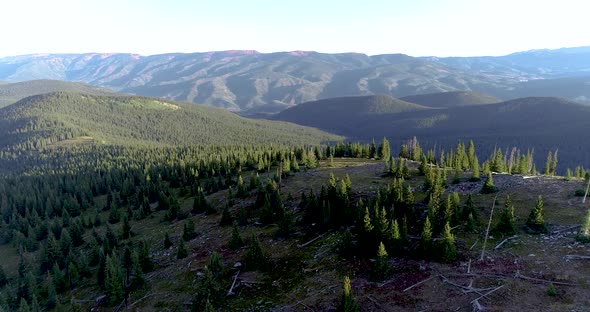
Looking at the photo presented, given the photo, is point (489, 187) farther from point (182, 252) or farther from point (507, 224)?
point (182, 252)

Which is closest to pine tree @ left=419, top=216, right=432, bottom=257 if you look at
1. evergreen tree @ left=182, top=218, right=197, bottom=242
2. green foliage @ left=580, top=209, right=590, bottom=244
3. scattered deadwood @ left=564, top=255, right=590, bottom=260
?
scattered deadwood @ left=564, top=255, right=590, bottom=260

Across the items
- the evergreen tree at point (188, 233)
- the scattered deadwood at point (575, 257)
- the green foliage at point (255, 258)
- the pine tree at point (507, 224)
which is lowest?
the evergreen tree at point (188, 233)

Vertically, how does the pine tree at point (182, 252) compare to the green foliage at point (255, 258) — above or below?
below

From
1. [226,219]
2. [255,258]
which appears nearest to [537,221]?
[255,258]

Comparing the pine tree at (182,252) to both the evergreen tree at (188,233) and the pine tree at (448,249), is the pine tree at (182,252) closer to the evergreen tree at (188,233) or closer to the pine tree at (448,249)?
the evergreen tree at (188,233)

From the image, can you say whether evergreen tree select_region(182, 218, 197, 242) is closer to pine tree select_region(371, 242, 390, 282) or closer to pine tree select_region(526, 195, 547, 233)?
pine tree select_region(371, 242, 390, 282)

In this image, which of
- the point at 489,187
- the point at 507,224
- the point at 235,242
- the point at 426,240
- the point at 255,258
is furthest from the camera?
the point at 235,242

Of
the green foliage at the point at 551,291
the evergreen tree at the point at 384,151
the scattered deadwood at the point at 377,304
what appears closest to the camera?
the green foliage at the point at 551,291

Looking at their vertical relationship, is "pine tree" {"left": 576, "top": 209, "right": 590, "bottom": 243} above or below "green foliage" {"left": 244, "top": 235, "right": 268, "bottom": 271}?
above

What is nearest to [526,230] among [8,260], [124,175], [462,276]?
[462,276]

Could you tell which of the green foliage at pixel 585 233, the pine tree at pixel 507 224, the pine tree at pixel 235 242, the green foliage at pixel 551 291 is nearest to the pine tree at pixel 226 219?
the pine tree at pixel 235 242
